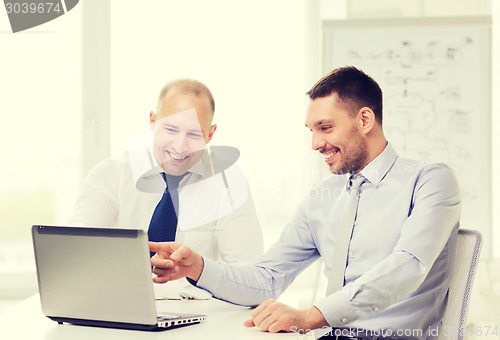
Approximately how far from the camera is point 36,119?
13.0 ft

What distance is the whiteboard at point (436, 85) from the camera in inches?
141

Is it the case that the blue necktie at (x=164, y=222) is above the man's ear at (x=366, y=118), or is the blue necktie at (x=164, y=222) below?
below

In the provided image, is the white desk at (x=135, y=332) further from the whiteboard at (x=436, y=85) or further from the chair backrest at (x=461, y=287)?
the whiteboard at (x=436, y=85)

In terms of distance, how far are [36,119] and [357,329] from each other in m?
2.75

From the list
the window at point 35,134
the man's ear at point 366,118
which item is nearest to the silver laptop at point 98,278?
the man's ear at point 366,118

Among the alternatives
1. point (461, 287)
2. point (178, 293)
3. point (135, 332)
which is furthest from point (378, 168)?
point (135, 332)

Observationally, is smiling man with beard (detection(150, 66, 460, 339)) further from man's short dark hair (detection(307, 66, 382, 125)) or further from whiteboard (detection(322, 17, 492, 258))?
whiteboard (detection(322, 17, 492, 258))

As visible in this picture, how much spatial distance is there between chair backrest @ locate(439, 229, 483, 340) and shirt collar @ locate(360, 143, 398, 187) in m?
0.30

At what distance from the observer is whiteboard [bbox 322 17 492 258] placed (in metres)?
3.58

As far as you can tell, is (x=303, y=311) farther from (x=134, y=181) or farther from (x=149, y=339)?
(x=134, y=181)
